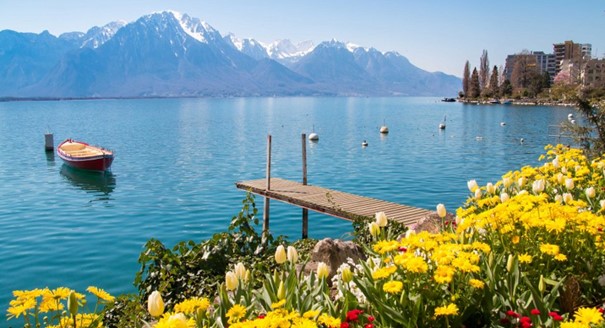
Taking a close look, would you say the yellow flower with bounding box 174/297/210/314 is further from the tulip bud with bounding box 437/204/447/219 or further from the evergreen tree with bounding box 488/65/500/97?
the evergreen tree with bounding box 488/65/500/97

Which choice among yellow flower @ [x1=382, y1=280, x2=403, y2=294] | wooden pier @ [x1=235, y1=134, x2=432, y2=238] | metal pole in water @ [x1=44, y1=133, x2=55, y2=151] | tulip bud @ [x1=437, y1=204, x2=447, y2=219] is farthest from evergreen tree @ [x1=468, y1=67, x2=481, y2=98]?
yellow flower @ [x1=382, y1=280, x2=403, y2=294]

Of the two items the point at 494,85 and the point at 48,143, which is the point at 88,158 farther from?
the point at 494,85

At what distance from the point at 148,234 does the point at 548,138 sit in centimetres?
5115

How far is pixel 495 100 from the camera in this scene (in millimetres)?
177125

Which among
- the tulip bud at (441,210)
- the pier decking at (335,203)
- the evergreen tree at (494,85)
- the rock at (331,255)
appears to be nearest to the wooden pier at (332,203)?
the pier decking at (335,203)

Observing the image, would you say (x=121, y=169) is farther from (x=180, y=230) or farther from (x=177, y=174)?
(x=180, y=230)

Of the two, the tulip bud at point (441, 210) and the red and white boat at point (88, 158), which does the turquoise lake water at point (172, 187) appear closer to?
the red and white boat at point (88, 158)

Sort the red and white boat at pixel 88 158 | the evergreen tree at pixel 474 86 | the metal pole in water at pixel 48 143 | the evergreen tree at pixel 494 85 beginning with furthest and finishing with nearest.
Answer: the evergreen tree at pixel 474 86, the evergreen tree at pixel 494 85, the metal pole in water at pixel 48 143, the red and white boat at pixel 88 158

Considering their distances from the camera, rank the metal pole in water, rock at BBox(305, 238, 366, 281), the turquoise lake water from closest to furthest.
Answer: rock at BBox(305, 238, 366, 281) → the turquoise lake water → the metal pole in water

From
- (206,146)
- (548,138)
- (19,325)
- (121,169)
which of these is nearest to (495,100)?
(548,138)

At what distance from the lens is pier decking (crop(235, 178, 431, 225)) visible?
17.0 metres

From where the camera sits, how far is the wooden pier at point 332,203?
16969 mm

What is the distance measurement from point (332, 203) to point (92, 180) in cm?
2294

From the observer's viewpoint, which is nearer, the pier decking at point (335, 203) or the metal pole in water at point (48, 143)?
the pier decking at point (335, 203)
